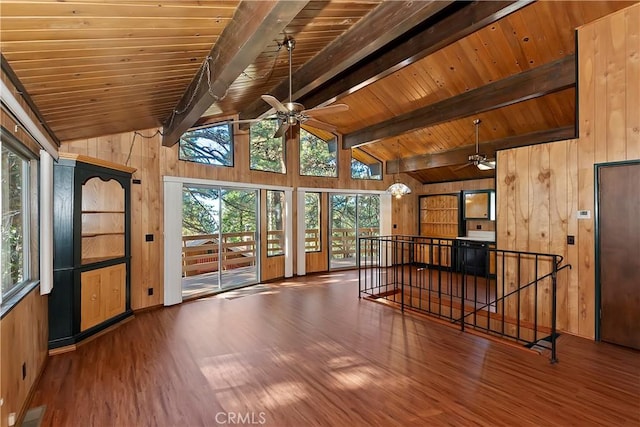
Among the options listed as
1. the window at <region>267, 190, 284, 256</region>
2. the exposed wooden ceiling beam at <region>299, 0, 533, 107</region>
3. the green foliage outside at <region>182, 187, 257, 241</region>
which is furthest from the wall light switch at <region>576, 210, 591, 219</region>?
the green foliage outside at <region>182, 187, 257, 241</region>

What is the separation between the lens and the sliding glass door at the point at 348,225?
843cm

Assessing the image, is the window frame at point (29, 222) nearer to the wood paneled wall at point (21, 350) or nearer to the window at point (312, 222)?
the wood paneled wall at point (21, 350)

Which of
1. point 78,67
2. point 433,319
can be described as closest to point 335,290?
point 433,319

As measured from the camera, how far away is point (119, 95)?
3197 mm

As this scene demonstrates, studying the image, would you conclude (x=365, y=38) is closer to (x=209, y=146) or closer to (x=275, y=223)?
(x=209, y=146)

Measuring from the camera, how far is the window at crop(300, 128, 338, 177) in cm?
796

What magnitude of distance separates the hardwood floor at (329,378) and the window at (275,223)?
2959 millimetres

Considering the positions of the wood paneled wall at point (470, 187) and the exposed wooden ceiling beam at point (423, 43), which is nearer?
the exposed wooden ceiling beam at point (423, 43)

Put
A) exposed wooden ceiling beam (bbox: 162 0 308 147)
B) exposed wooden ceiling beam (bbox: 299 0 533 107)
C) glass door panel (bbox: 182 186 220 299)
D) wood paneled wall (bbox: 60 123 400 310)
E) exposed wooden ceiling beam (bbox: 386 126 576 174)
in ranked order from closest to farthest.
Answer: exposed wooden ceiling beam (bbox: 162 0 308 147), exposed wooden ceiling beam (bbox: 299 0 533 107), wood paneled wall (bbox: 60 123 400 310), glass door panel (bbox: 182 186 220 299), exposed wooden ceiling beam (bbox: 386 126 576 174)

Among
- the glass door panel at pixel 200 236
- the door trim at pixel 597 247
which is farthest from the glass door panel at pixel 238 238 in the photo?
the door trim at pixel 597 247

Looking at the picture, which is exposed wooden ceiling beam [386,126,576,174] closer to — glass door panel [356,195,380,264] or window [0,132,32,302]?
glass door panel [356,195,380,264]

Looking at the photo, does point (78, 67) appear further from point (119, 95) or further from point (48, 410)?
point (48, 410)

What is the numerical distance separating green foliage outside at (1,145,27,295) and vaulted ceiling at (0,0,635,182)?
25.2 inches

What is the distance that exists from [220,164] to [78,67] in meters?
3.77
